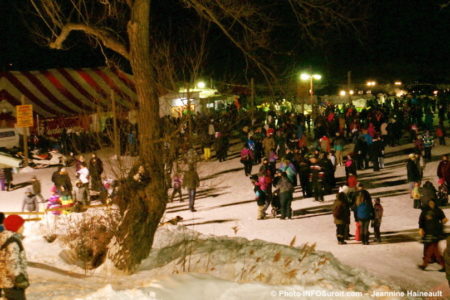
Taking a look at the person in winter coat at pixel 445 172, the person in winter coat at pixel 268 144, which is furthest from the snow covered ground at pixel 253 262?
the person in winter coat at pixel 268 144

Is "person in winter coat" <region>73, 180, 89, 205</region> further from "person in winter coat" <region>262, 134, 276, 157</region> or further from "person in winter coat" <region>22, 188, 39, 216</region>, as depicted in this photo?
"person in winter coat" <region>262, 134, 276, 157</region>

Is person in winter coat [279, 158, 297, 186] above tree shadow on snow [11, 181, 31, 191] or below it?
above

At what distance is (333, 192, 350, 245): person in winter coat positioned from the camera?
12078 mm

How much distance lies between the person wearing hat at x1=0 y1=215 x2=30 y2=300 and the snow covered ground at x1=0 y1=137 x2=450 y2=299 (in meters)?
0.78

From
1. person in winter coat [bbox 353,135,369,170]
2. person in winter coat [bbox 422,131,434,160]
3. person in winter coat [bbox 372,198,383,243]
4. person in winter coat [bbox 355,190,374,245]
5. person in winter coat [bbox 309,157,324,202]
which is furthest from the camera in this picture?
person in winter coat [bbox 353,135,369,170]

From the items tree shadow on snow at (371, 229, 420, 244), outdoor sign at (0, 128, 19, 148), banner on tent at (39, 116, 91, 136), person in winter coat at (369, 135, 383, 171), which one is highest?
banner on tent at (39, 116, 91, 136)

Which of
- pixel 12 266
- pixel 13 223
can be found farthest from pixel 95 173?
pixel 12 266

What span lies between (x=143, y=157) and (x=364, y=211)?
4.93 m

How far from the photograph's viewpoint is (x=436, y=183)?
17.4 m

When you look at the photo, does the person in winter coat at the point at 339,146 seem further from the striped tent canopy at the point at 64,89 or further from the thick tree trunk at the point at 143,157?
the thick tree trunk at the point at 143,157

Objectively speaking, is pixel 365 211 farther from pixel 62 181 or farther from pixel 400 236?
pixel 62 181

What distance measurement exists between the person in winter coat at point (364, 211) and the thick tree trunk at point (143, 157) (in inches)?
173

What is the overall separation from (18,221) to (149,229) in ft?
10.8

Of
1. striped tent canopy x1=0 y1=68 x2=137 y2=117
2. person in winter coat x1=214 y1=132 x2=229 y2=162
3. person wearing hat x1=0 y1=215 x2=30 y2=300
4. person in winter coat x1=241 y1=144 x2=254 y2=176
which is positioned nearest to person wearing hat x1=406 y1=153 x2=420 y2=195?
person in winter coat x1=241 y1=144 x2=254 y2=176
